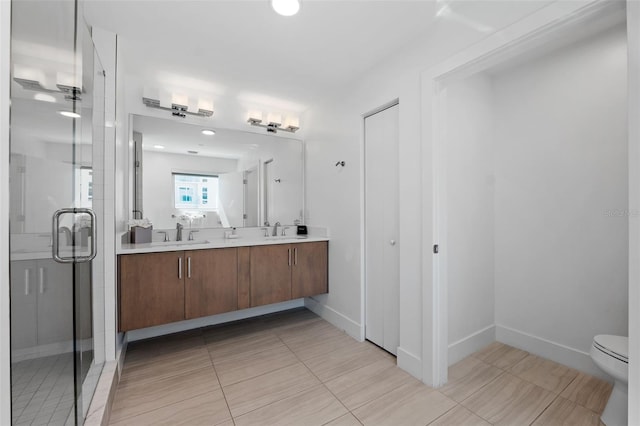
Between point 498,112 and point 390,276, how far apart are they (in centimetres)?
182

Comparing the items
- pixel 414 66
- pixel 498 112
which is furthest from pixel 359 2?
pixel 498 112

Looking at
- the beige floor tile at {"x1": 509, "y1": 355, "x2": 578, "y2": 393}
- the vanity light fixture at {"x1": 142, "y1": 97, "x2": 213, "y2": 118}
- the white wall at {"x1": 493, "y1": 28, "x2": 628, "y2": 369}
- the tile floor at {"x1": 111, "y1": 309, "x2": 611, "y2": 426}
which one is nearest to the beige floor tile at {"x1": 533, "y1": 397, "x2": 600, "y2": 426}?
the tile floor at {"x1": 111, "y1": 309, "x2": 611, "y2": 426}

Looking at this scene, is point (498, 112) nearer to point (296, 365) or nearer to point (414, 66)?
point (414, 66)

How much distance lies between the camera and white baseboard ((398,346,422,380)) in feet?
6.04

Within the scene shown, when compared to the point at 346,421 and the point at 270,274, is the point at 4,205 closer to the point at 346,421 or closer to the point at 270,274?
the point at 346,421

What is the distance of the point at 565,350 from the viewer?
1991 mm

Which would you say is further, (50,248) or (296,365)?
(296,365)

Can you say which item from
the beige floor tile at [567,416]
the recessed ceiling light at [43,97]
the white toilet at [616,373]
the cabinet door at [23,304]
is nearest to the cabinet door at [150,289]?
the cabinet door at [23,304]

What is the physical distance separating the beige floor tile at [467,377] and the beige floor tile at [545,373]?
0.54 feet

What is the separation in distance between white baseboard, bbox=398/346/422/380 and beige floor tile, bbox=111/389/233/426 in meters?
1.22

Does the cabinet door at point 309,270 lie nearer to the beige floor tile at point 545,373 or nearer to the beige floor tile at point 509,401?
the beige floor tile at point 509,401

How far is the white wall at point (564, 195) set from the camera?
1802 millimetres

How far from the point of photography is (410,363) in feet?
6.23

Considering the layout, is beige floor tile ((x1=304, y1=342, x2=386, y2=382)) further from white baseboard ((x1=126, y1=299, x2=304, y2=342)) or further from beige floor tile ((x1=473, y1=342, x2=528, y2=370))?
white baseboard ((x1=126, y1=299, x2=304, y2=342))
